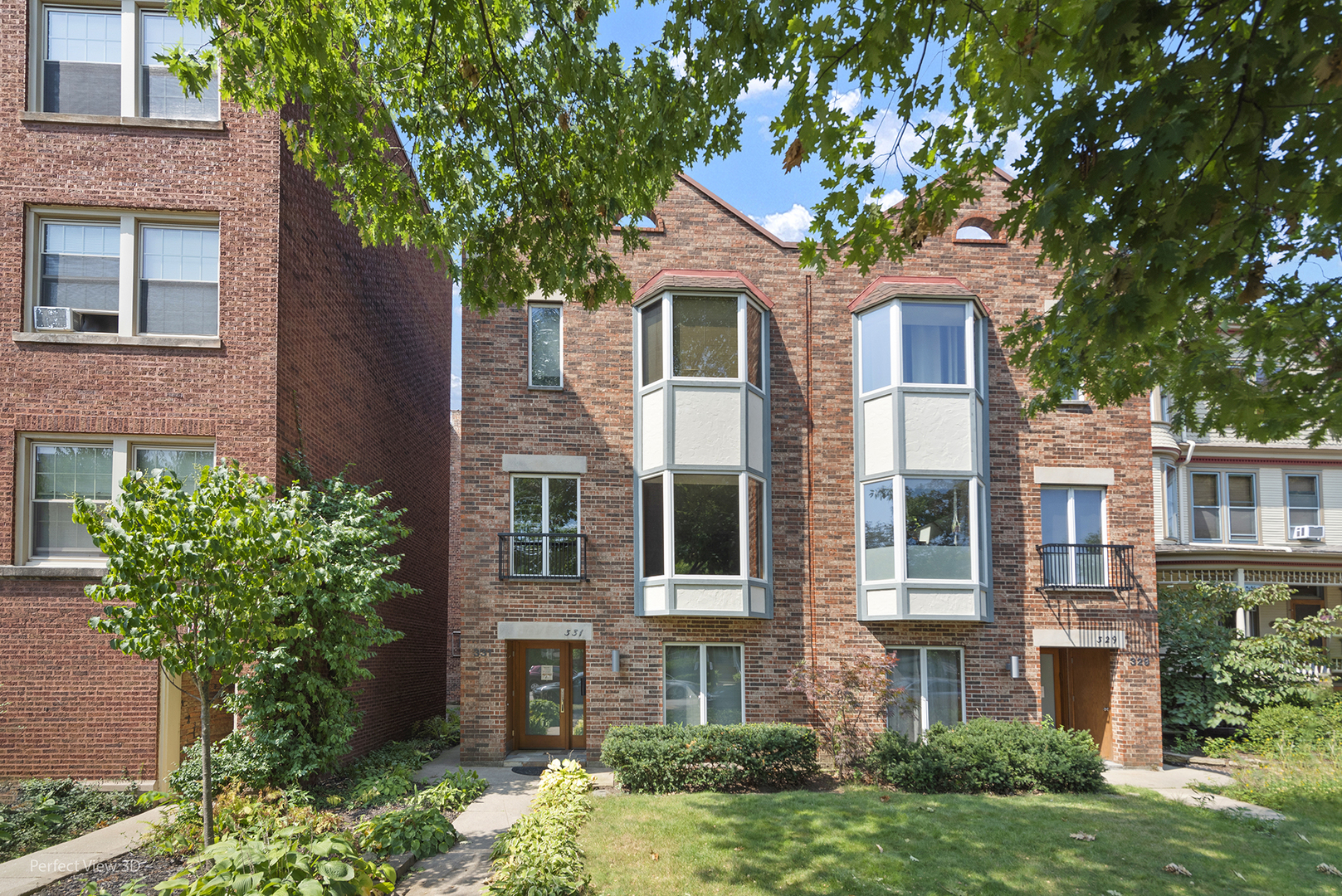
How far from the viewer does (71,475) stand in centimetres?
1034

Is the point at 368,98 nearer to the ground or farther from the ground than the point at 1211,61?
farther from the ground

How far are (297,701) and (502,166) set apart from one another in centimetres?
734

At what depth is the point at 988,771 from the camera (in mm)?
10906

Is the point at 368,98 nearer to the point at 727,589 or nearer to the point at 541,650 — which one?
the point at 727,589

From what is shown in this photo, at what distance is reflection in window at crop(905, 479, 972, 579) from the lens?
42.7 ft

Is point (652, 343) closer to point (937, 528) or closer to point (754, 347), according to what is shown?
point (754, 347)

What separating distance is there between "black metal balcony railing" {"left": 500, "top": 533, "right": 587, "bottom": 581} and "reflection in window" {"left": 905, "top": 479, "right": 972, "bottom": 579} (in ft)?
19.1

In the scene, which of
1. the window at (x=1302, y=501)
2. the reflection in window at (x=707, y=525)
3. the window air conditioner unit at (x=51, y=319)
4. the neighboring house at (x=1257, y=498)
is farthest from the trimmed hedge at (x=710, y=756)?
the window at (x=1302, y=501)

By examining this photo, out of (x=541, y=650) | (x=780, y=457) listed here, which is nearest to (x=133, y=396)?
(x=541, y=650)

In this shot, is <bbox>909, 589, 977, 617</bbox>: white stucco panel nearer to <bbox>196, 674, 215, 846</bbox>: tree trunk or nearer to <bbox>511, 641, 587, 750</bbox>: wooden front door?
<bbox>511, 641, 587, 750</bbox>: wooden front door

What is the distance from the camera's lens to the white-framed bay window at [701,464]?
1295 centimetres

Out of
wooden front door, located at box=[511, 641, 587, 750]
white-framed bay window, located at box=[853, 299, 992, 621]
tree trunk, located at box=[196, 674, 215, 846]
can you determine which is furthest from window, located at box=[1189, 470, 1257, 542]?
tree trunk, located at box=[196, 674, 215, 846]

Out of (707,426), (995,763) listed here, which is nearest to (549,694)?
(707,426)

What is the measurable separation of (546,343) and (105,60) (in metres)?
7.57
